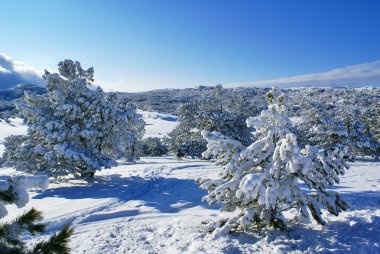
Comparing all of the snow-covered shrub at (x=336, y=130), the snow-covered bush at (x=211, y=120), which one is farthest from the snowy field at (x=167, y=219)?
the snow-covered bush at (x=211, y=120)

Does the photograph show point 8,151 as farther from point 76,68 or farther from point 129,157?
point 129,157

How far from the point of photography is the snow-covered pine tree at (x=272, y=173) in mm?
6953

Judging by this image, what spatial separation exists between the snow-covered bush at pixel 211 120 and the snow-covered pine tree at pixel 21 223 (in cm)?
3092

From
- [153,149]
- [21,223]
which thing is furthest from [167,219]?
[153,149]

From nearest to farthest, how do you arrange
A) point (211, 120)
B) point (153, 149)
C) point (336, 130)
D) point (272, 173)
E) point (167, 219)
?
point (272, 173) → point (167, 219) → point (336, 130) → point (211, 120) → point (153, 149)

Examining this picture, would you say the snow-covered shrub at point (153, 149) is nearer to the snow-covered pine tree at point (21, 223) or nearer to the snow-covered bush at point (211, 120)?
the snow-covered bush at point (211, 120)

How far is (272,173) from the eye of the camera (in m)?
7.27

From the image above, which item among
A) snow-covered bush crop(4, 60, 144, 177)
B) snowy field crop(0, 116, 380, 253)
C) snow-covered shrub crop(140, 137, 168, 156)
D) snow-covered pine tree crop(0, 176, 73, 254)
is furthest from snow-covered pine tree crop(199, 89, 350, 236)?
snow-covered shrub crop(140, 137, 168, 156)

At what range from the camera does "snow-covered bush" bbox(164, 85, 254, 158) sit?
3484cm

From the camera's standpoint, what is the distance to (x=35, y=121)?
20391 mm

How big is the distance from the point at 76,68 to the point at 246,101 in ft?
88.9

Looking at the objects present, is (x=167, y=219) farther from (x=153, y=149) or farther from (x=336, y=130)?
(x=153, y=149)

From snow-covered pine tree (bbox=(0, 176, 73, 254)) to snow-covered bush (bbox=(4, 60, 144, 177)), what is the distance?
16.0m

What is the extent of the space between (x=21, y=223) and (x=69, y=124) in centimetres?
1817
